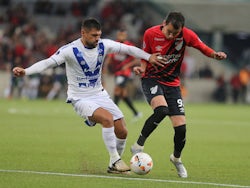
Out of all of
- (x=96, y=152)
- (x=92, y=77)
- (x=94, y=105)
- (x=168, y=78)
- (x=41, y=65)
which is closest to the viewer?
(x=41, y=65)

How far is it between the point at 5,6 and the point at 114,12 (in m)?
5.51

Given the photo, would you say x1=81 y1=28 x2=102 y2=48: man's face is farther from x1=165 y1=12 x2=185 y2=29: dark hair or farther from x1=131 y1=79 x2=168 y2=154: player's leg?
x1=131 y1=79 x2=168 y2=154: player's leg

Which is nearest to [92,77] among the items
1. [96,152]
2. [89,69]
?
[89,69]

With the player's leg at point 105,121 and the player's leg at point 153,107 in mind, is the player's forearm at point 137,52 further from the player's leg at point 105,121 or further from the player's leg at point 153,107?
A: the player's leg at point 105,121

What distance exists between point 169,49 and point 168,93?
639 millimetres

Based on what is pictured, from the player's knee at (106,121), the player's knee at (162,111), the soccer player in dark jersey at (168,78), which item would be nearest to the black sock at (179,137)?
the soccer player in dark jersey at (168,78)

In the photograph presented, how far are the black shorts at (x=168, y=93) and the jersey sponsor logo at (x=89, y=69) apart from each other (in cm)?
85

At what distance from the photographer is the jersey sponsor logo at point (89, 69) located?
36.8 feet

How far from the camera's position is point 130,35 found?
135 feet

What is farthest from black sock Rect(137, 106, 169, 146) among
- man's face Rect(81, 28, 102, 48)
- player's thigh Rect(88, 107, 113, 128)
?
man's face Rect(81, 28, 102, 48)

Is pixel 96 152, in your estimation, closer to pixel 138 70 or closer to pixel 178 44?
pixel 138 70

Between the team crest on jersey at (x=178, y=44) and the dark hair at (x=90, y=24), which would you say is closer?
the dark hair at (x=90, y=24)

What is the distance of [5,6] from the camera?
4131 cm

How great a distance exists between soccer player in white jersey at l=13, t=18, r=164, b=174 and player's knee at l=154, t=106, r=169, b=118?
527mm
